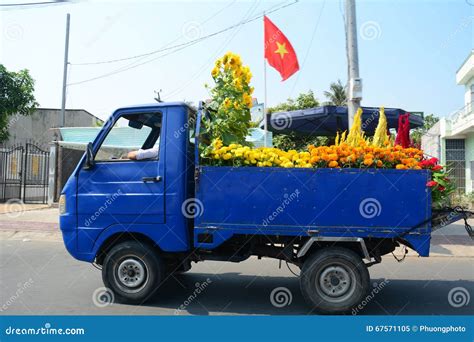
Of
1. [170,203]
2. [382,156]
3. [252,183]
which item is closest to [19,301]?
[170,203]

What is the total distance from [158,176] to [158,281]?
4.07 feet

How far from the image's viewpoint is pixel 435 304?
5.36 meters

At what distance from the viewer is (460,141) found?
61.8ft

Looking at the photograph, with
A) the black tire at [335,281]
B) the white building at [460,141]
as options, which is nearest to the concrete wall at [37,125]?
the white building at [460,141]

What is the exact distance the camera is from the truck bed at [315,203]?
468 centimetres

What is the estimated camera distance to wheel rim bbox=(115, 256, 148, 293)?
507cm

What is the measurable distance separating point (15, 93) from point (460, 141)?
61.3 ft

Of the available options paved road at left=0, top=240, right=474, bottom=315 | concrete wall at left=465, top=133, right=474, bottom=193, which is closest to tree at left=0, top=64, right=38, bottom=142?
paved road at left=0, top=240, right=474, bottom=315

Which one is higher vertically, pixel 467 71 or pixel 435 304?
pixel 467 71

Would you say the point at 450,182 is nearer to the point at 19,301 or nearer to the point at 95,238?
the point at 95,238

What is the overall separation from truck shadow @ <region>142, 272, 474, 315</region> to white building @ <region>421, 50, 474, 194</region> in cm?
1241

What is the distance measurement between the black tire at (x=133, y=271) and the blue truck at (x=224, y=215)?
0.01 metres

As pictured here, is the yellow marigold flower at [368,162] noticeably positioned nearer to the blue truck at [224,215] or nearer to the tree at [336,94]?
the blue truck at [224,215]

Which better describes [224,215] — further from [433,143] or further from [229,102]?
[433,143]
